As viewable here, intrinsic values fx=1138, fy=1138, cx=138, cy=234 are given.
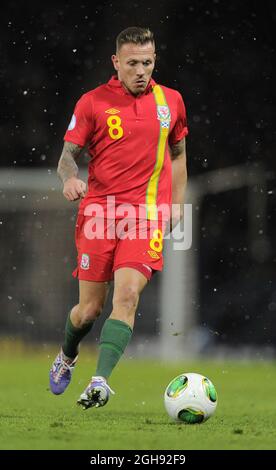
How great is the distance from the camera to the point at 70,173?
6035 mm

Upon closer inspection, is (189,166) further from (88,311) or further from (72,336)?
(88,311)

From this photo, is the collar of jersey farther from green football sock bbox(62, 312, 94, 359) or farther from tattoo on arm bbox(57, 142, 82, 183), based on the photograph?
green football sock bbox(62, 312, 94, 359)

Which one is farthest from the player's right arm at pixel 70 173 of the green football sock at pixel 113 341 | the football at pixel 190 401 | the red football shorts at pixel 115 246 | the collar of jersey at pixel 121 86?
the football at pixel 190 401

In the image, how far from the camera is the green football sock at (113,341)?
570 centimetres

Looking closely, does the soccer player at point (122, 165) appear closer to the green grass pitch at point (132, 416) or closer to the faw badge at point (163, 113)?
the faw badge at point (163, 113)

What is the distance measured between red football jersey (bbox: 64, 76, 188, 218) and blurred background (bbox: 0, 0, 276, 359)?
762 cm

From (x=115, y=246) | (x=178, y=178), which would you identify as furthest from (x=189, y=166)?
(x=115, y=246)

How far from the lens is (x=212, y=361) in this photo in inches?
Answer: 525

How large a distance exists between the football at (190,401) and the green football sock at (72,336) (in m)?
0.88

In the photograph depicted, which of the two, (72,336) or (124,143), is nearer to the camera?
(124,143)

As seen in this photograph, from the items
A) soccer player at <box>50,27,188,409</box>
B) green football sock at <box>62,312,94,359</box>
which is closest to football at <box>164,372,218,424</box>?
soccer player at <box>50,27,188,409</box>

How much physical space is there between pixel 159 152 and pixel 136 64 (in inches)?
19.3
